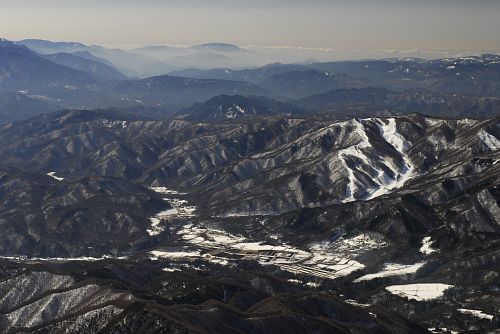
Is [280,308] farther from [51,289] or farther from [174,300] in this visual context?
[51,289]

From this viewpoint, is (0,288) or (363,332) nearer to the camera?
(363,332)

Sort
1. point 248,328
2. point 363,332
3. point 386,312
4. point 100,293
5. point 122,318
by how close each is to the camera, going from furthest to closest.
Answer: point 386,312, point 100,293, point 363,332, point 248,328, point 122,318

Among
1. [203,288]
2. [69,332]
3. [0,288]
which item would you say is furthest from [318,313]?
[0,288]

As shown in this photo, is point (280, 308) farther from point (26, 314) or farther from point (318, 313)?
point (26, 314)

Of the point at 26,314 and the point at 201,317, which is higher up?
the point at 201,317

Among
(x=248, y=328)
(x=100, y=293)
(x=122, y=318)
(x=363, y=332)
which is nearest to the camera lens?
(x=122, y=318)

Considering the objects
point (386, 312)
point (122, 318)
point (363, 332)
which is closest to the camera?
point (122, 318)

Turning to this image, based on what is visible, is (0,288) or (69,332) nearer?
(69,332)

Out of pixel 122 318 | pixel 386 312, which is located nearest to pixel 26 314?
pixel 122 318

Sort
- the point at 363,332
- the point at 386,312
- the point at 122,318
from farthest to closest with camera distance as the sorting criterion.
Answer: the point at 386,312 < the point at 363,332 < the point at 122,318
